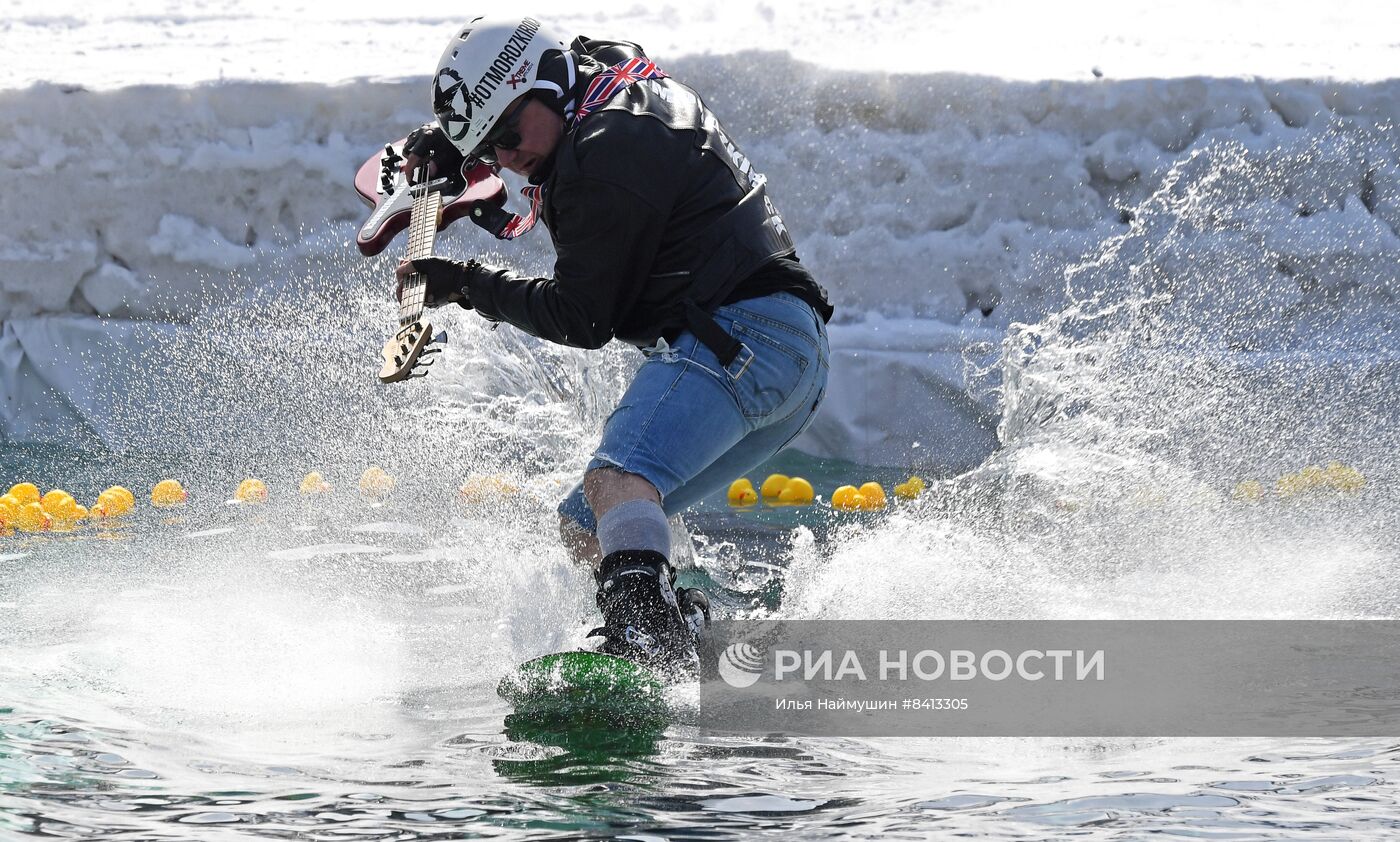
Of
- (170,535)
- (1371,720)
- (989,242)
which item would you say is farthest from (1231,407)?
(170,535)

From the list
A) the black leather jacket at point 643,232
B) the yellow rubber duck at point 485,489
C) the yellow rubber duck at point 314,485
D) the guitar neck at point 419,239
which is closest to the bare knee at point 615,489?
the black leather jacket at point 643,232

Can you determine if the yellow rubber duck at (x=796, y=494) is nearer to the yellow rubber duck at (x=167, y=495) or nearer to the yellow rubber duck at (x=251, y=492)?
the yellow rubber duck at (x=251, y=492)

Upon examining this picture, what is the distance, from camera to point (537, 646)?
4148 mm

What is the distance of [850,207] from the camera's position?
8711mm

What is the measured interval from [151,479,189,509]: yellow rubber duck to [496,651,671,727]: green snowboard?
13.4 feet

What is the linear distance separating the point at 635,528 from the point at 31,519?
12.8 ft

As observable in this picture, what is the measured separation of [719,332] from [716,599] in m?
1.70

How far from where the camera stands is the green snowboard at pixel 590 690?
11.2ft

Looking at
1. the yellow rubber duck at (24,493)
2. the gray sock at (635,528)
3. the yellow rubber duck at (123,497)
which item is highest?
the yellow rubber duck at (123,497)

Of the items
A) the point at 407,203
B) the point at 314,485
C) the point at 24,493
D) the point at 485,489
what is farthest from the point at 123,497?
the point at 407,203

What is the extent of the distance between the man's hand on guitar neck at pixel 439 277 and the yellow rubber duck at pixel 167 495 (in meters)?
3.68

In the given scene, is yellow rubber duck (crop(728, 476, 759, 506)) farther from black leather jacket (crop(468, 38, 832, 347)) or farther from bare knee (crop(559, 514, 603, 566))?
black leather jacket (crop(468, 38, 832, 347))

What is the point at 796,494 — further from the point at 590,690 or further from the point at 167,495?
the point at 590,690

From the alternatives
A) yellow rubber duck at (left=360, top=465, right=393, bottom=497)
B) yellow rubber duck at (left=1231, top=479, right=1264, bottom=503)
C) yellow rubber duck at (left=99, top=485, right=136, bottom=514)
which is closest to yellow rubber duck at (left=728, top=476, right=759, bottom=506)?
yellow rubber duck at (left=360, top=465, right=393, bottom=497)
